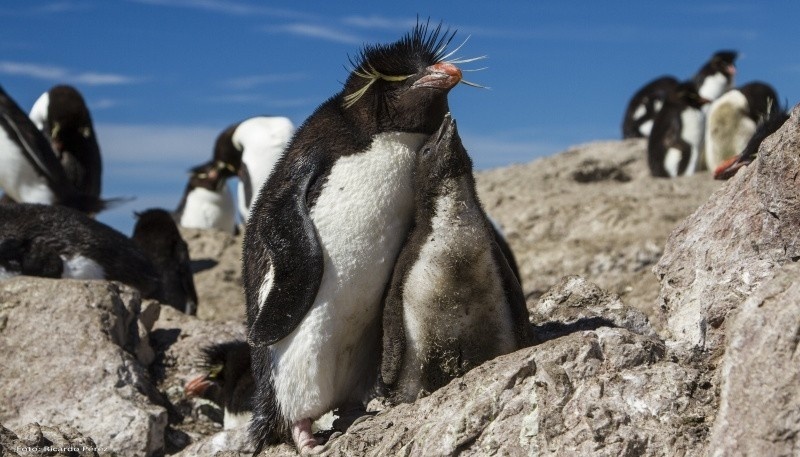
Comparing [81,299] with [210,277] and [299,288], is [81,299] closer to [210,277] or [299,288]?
[299,288]

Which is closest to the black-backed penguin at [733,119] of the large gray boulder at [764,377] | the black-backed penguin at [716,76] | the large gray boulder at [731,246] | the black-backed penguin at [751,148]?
the black-backed penguin at [716,76]

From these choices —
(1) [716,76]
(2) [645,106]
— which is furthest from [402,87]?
(2) [645,106]

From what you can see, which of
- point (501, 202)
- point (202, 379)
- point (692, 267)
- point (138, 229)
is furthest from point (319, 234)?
point (501, 202)

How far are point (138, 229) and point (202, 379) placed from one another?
15.1ft

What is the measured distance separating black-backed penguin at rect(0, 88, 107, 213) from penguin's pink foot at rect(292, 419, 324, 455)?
8611 mm

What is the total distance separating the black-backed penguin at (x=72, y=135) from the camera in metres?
14.2

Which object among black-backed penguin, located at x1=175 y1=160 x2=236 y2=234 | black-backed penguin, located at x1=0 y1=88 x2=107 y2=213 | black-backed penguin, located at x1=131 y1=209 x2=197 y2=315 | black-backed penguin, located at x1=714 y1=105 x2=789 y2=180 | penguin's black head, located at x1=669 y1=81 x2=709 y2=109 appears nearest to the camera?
black-backed penguin, located at x1=714 y1=105 x2=789 y2=180

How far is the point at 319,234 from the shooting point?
4.57 meters

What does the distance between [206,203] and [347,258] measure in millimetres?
12531

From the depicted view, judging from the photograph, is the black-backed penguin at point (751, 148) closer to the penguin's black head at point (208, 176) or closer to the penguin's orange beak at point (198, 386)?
the penguin's orange beak at point (198, 386)

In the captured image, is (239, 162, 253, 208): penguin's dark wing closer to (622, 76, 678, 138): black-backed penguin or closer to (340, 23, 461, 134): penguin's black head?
(340, 23, 461, 134): penguin's black head

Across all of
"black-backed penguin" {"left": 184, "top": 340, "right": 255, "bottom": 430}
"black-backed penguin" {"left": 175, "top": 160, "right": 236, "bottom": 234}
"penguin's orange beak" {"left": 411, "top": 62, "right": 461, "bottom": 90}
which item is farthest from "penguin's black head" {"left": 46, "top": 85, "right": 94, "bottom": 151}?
"penguin's orange beak" {"left": 411, "top": 62, "right": 461, "bottom": 90}

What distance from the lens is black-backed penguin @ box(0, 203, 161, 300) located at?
8.22m

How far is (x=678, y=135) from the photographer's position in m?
18.5
